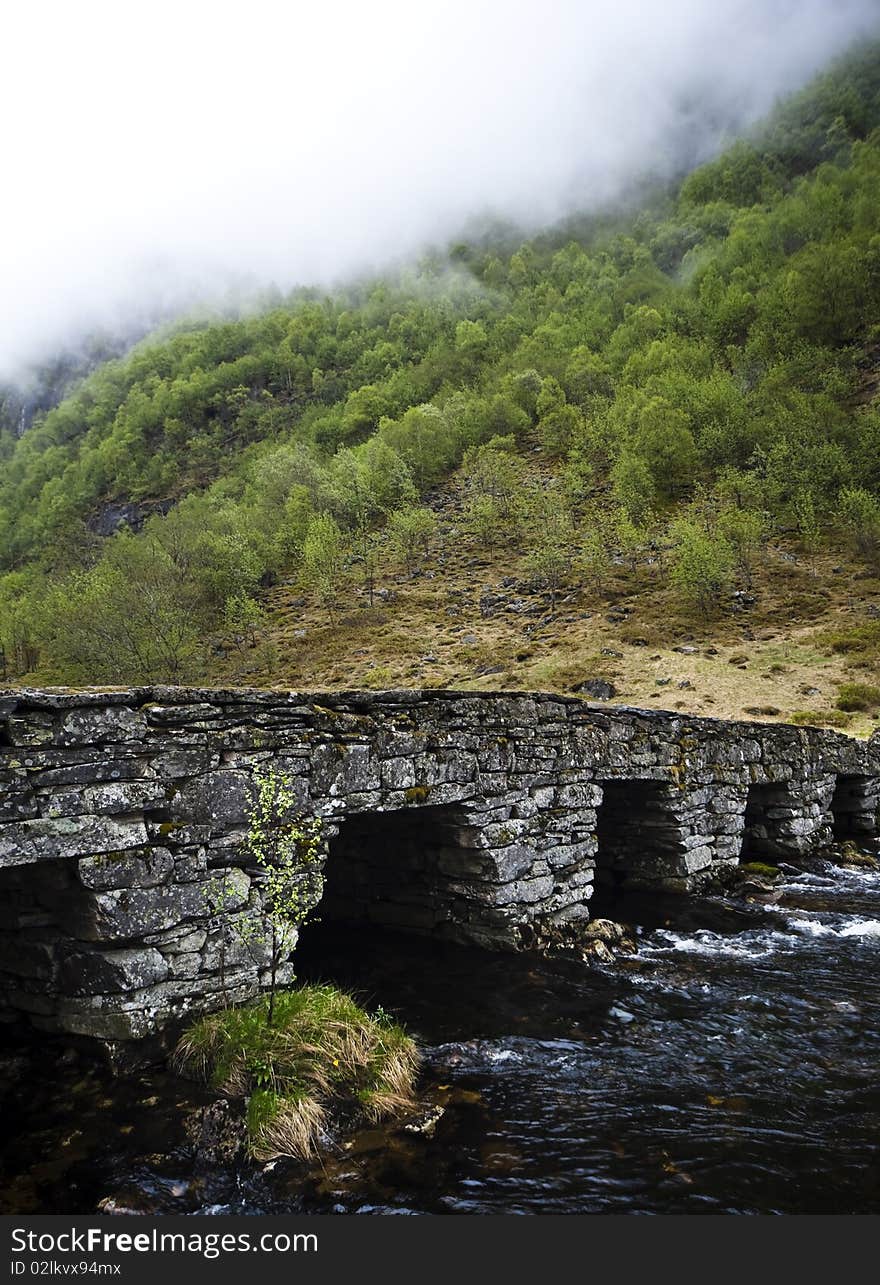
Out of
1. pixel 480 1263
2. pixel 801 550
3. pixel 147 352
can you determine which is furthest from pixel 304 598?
pixel 147 352

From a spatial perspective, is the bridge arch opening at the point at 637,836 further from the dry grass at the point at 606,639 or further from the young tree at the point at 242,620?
the young tree at the point at 242,620

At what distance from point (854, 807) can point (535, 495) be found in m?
44.9

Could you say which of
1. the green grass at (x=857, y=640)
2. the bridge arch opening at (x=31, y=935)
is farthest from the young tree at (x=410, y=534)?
the bridge arch opening at (x=31, y=935)

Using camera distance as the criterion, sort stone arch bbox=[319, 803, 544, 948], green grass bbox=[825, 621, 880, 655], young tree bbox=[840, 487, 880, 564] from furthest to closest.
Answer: young tree bbox=[840, 487, 880, 564] < green grass bbox=[825, 621, 880, 655] < stone arch bbox=[319, 803, 544, 948]

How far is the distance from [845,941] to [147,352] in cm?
15235

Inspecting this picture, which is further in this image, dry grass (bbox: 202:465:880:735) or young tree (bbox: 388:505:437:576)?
young tree (bbox: 388:505:437:576)

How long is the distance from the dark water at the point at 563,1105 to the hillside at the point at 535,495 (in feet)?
73.9

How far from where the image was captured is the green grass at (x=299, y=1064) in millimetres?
5029

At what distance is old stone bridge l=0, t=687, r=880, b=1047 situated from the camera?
18.7 ft

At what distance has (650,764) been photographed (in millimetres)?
11086

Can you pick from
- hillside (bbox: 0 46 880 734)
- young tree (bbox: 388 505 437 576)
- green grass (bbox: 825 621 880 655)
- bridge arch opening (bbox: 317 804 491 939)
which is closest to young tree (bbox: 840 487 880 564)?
hillside (bbox: 0 46 880 734)

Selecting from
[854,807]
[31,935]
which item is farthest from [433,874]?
[854,807]

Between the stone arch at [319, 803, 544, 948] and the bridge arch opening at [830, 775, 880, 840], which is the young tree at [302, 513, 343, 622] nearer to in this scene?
the bridge arch opening at [830, 775, 880, 840]

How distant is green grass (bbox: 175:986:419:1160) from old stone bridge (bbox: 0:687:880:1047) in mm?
429
